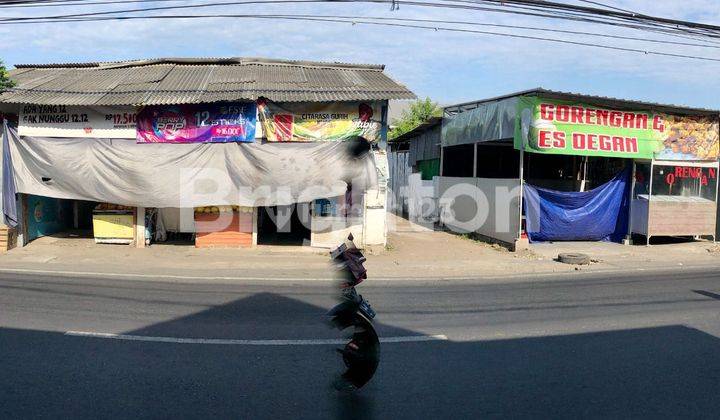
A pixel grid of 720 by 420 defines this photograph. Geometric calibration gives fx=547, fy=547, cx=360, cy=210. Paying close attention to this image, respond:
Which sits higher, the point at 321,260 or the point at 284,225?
the point at 284,225

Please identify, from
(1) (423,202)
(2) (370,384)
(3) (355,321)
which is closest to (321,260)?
(2) (370,384)

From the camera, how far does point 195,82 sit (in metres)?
13.4

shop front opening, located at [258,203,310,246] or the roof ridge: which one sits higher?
the roof ridge

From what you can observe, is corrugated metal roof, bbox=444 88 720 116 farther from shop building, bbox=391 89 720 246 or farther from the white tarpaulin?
the white tarpaulin

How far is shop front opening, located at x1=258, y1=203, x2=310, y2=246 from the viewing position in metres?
13.8

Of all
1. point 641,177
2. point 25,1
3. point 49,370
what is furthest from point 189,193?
point 641,177

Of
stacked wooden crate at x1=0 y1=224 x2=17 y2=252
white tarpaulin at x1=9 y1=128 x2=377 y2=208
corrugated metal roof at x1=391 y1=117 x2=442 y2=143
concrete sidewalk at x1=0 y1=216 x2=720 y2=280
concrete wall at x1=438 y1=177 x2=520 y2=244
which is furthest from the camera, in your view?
corrugated metal roof at x1=391 y1=117 x2=442 y2=143

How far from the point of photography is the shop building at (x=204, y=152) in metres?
12.3

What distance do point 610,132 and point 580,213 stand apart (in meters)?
2.24

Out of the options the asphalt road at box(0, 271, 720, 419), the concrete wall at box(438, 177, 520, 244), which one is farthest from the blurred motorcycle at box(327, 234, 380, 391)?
the concrete wall at box(438, 177, 520, 244)

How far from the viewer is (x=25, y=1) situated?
9.84 meters

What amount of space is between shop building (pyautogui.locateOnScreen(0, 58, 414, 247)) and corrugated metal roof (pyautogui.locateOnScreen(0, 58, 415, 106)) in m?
0.05

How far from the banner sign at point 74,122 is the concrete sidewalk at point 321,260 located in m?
2.71

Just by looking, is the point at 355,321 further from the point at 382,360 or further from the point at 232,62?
the point at 232,62
